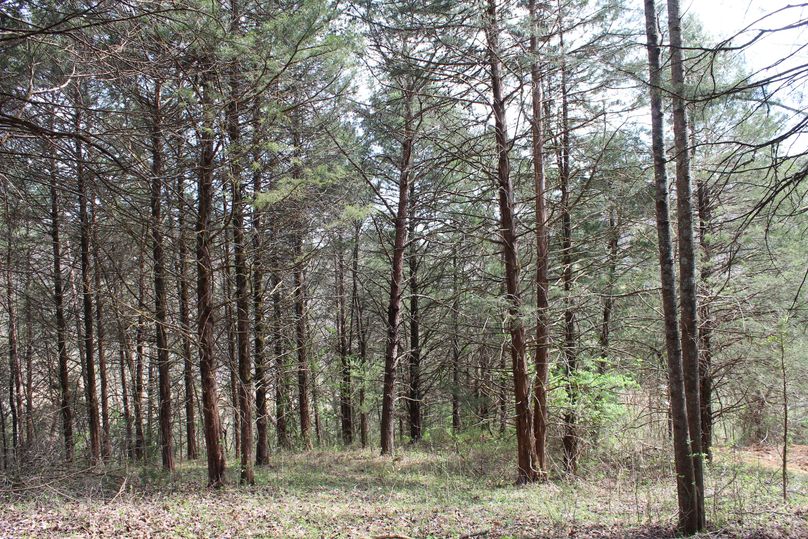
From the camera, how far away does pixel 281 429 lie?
16.0 m

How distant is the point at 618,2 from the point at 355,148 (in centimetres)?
663

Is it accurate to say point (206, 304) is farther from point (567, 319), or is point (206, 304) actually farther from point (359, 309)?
point (359, 309)

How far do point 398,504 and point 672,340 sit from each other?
15.3 feet

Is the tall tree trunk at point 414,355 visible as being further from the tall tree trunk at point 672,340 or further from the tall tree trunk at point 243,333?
the tall tree trunk at point 672,340

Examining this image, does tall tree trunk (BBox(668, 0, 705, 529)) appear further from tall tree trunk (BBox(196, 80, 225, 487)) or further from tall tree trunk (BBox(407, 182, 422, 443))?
tall tree trunk (BBox(407, 182, 422, 443))

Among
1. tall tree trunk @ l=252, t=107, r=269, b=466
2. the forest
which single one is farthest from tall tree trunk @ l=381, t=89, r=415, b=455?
tall tree trunk @ l=252, t=107, r=269, b=466

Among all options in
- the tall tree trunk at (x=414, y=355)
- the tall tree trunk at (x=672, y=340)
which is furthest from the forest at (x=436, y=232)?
the tall tree trunk at (x=414, y=355)

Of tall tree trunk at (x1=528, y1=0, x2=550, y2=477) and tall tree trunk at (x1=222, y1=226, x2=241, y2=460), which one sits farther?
tall tree trunk at (x1=528, y1=0, x2=550, y2=477)

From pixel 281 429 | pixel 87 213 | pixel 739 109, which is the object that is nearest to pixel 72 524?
pixel 87 213

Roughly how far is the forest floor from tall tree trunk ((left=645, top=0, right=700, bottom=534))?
1.20ft

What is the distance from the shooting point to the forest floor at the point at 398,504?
6.00 meters

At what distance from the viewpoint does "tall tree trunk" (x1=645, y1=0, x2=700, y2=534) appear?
5.73m

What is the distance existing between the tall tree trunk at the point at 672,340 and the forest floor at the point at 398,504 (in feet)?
1.20

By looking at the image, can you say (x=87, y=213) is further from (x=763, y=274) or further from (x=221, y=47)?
(x=763, y=274)
